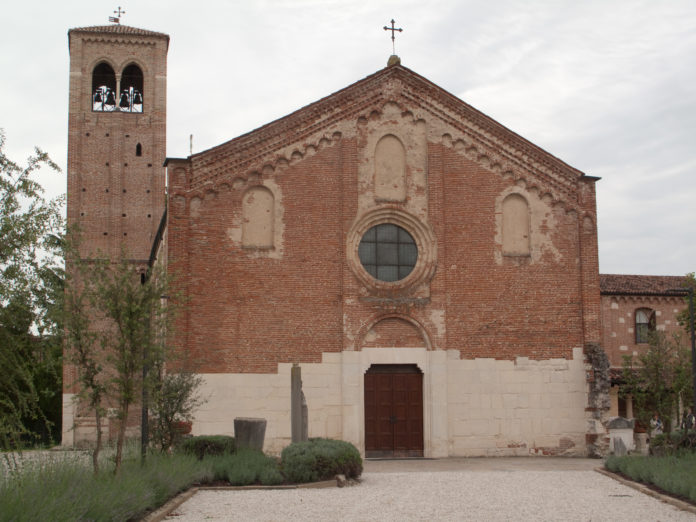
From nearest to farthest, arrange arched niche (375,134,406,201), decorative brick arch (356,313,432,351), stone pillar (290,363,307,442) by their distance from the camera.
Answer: stone pillar (290,363,307,442) → decorative brick arch (356,313,432,351) → arched niche (375,134,406,201)

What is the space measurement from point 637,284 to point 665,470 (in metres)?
25.1

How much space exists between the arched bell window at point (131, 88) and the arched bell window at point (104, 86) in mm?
437

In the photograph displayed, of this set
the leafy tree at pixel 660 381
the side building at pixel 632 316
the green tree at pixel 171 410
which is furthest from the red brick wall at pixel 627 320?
the green tree at pixel 171 410

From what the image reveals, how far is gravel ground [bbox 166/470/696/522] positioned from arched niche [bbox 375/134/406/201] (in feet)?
28.2

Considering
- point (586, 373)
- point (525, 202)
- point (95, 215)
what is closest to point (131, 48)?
point (95, 215)

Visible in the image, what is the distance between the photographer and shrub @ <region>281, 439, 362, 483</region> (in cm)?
1582

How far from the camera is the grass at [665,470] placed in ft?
44.9

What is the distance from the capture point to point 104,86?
125 ft

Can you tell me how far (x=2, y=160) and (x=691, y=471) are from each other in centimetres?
1266

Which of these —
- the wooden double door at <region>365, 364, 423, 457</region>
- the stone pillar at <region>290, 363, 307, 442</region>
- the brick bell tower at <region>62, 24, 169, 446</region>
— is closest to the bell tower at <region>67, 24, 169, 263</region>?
the brick bell tower at <region>62, 24, 169, 446</region>

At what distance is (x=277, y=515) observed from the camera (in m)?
12.3

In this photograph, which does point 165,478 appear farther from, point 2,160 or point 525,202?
point 525,202

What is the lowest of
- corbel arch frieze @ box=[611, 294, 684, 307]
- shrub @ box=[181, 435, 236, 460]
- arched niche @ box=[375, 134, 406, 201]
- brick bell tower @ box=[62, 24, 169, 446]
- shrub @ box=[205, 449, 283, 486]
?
shrub @ box=[205, 449, 283, 486]

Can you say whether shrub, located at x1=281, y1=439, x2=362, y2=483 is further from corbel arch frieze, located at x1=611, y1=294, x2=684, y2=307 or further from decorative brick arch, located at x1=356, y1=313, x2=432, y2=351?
corbel arch frieze, located at x1=611, y1=294, x2=684, y2=307
